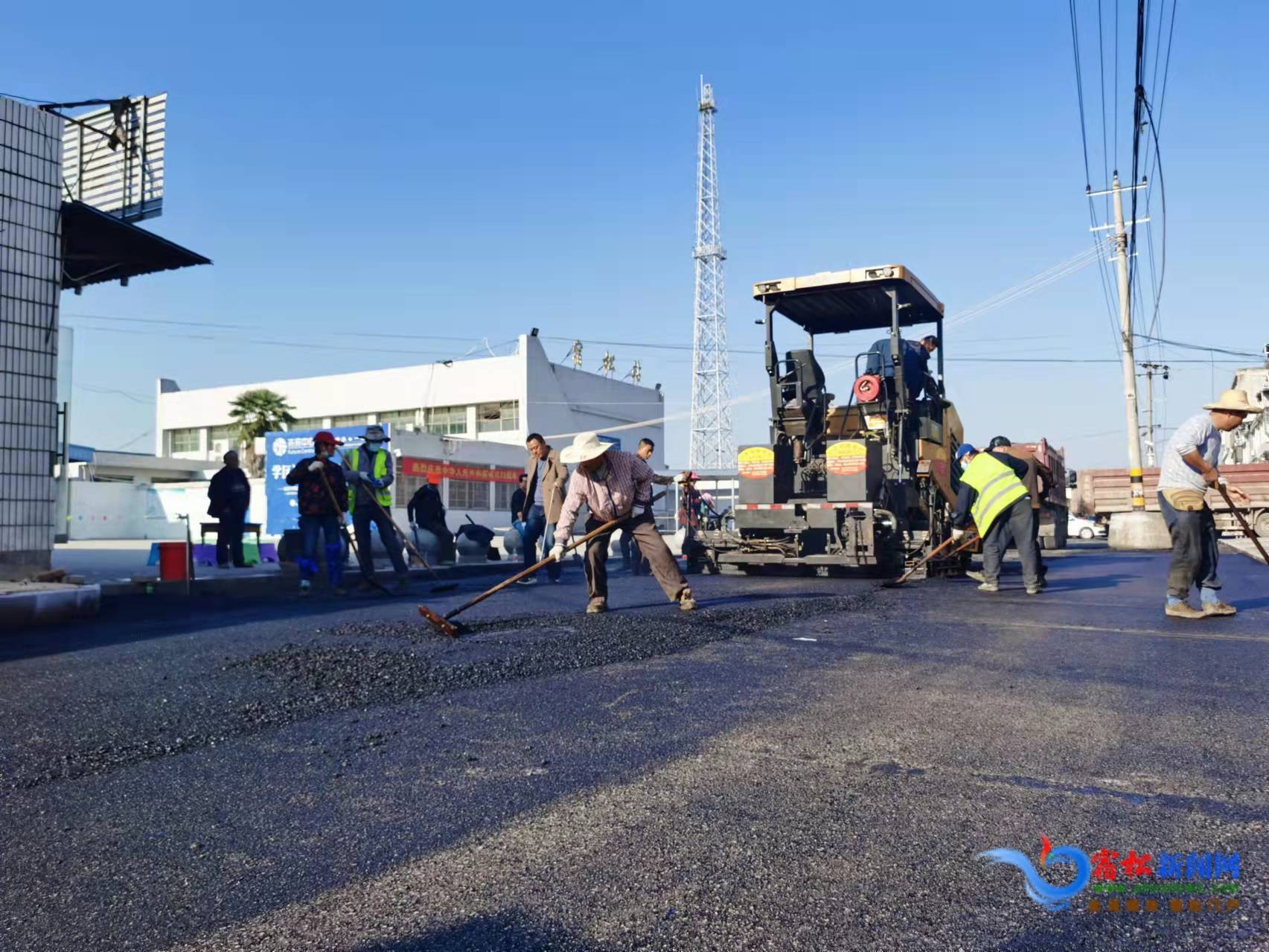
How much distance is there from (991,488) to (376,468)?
625cm

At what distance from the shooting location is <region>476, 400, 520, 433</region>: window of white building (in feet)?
136

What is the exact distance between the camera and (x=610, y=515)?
25.5 ft

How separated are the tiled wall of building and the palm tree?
30.1m

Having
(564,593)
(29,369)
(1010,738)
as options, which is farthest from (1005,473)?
(29,369)

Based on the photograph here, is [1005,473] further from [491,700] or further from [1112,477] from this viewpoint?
[1112,477]

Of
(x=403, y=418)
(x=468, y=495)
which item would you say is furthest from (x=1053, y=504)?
(x=403, y=418)

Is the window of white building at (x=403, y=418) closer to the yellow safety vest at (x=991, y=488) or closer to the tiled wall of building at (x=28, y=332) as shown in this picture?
the tiled wall of building at (x=28, y=332)

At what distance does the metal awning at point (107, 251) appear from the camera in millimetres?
9992

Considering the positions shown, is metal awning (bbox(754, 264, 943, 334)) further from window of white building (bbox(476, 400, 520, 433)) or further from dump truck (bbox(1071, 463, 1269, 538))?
window of white building (bbox(476, 400, 520, 433))

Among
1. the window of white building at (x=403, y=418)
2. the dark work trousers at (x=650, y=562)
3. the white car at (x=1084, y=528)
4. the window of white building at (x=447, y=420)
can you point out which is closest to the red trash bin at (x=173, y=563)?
the dark work trousers at (x=650, y=562)

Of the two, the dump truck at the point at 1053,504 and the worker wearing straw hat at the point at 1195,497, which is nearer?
the worker wearing straw hat at the point at 1195,497

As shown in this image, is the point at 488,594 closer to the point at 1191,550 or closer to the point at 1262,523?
the point at 1191,550

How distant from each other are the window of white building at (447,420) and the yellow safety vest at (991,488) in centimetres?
3478

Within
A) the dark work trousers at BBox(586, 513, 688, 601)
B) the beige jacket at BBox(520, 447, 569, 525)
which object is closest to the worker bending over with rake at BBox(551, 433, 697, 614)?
the dark work trousers at BBox(586, 513, 688, 601)
